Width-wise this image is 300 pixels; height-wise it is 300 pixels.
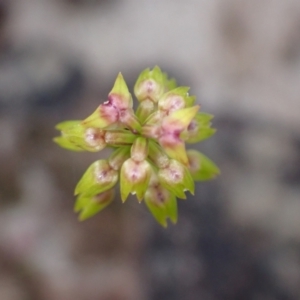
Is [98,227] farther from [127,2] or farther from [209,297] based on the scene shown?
[127,2]

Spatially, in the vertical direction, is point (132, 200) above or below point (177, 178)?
below

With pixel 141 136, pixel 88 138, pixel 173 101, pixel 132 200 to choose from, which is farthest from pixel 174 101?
pixel 132 200

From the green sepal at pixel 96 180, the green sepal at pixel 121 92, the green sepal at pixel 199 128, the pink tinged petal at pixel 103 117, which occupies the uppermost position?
the green sepal at pixel 121 92

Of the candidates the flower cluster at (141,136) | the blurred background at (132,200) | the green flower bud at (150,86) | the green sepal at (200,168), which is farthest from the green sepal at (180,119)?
the blurred background at (132,200)

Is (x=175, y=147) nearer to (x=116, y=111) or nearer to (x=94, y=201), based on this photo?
(x=116, y=111)

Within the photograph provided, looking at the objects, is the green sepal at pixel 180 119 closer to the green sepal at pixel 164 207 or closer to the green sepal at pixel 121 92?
the green sepal at pixel 121 92

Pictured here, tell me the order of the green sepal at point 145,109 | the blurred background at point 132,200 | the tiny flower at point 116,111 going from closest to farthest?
the tiny flower at point 116,111, the green sepal at point 145,109, the blurred background at point 132,200

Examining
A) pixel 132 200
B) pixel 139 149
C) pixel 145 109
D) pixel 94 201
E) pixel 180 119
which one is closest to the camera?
pixel 180 119
